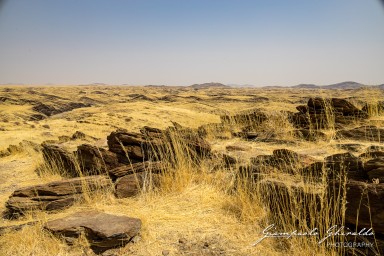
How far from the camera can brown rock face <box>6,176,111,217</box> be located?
405 cm

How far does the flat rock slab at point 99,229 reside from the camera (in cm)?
305

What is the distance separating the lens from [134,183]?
4.62m

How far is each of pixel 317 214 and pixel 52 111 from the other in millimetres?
31690

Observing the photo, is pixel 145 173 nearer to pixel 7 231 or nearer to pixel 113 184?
pixel 113 184

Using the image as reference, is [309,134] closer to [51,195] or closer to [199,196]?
[199,196]

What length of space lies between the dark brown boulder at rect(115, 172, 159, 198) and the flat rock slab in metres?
1.01

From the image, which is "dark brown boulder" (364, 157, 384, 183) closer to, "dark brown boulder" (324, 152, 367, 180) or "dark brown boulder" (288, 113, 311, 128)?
"dark brown boulder" (324, 152, 367, 180)

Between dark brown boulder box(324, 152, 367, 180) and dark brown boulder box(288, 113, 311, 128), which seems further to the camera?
dark brown boulder box(288, 113, 311, 128)

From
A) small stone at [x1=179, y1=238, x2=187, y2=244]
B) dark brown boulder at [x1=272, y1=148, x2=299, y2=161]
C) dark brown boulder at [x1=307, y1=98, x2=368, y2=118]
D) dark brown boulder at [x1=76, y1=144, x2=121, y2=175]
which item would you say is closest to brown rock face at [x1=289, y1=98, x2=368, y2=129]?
dark brown boulder at [x1=307, y1=98, x2=368, y2=118]

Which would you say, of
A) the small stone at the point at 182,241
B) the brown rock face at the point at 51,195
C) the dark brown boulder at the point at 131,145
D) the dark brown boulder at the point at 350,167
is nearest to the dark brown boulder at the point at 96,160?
the dark brown boulder at the point at 131,145

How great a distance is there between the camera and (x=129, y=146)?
545cm

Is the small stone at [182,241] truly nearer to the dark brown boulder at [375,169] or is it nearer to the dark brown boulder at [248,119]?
the dark brown boulder at [375,169]

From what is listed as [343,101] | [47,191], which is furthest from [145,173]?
[343,101]

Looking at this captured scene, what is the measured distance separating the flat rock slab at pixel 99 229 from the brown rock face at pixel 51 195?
0.89m
